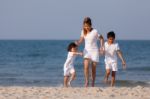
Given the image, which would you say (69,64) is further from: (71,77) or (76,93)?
(76,93)

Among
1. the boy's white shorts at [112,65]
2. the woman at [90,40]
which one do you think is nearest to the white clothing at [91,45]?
the woman at [90,40]

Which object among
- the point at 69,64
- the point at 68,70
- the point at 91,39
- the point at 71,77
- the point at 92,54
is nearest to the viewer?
the point at 91,39

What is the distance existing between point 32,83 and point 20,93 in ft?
26.9

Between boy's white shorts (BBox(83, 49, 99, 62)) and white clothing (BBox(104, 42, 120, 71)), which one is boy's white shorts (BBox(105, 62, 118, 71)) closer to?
white clothing (BBox(104, 42, 120, 71))

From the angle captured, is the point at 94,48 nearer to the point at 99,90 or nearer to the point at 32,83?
the point at 99,90

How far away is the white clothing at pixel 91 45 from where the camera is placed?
12992mm

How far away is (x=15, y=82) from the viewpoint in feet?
69.6

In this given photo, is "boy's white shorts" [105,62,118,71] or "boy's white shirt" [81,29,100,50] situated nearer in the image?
"boy's white shirt" [81,29,100,50]

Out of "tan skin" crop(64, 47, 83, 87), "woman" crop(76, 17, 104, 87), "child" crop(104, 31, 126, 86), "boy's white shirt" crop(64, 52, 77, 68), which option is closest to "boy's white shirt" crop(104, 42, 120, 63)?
"child" crop(104, 31, 126, 86)

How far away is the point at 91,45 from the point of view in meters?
13.0

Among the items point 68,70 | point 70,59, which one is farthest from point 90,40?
point 68,70

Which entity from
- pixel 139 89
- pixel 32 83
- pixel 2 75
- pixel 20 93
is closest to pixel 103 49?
pixel 139 89

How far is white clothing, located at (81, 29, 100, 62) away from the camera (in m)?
13.0

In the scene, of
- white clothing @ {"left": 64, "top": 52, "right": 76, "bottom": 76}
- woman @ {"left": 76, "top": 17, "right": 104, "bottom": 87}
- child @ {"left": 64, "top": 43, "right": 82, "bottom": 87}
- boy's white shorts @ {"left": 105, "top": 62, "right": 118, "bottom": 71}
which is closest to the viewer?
woman @ {"left": 76, "top": 17, "right": 104, "bottom": 87}
